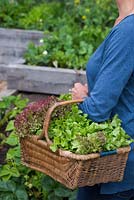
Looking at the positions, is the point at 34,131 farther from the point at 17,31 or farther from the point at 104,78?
the point at 17,31

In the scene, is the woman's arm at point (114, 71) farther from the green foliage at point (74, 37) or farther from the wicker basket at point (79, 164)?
the green foliage at point (74, 37)

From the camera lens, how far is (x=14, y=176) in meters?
3.99

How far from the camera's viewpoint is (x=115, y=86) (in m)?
2.49

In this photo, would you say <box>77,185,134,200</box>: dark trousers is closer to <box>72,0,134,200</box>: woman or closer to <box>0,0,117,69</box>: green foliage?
<box>72,0,134,200</box>: woman

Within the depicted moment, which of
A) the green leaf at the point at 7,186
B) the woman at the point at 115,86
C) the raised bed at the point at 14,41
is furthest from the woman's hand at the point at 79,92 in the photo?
the raised bed at the point at 14,41

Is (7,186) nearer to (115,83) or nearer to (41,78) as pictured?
(115,83)

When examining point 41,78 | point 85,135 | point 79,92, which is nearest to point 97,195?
point 85,135

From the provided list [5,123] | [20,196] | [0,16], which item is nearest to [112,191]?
[20,196]

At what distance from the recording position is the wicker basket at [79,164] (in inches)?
98.6

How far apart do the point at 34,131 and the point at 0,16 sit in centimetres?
620

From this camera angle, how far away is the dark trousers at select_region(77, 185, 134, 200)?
2705mm

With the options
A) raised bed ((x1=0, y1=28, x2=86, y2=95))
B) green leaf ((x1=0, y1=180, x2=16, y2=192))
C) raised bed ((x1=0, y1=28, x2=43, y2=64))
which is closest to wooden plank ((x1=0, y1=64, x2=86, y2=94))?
raised bed ((x1=0, y1=28, x2=86, y2=95))

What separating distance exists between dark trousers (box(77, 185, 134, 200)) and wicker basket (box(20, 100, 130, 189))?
135 millimetres

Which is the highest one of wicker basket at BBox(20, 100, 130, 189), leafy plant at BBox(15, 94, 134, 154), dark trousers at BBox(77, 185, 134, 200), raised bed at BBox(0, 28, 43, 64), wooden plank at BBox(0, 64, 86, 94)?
leafy plant at BBox(15, 94, 134, 154)
